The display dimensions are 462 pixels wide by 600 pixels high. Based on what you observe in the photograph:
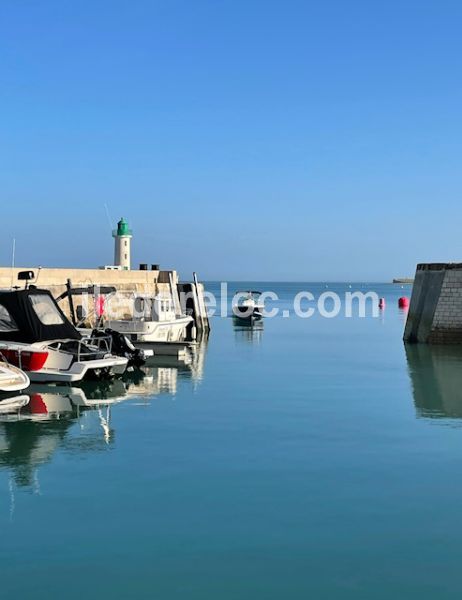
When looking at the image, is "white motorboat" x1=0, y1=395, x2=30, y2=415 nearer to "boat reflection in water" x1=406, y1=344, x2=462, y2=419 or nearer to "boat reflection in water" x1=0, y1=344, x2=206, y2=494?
"boat reflection in water" x1=0, y1=344, x2=206, y2=494

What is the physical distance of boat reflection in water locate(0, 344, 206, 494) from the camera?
536 inches

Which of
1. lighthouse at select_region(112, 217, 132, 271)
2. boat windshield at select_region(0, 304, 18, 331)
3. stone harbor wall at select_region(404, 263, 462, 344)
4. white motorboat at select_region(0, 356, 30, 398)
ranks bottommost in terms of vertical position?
white motorboat at select_region(0, 356, 30, 398)

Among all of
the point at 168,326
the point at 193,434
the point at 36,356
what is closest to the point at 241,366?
the point at 168,326

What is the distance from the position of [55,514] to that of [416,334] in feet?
108

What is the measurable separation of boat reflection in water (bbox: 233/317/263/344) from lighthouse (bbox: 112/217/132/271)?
10.5 metres

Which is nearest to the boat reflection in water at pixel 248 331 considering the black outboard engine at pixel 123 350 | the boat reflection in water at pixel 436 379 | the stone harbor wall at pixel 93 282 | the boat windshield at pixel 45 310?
the stone harbor wall at pixel 93 282

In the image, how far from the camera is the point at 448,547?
931 cm

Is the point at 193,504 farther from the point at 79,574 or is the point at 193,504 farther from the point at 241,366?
the point at 241,366

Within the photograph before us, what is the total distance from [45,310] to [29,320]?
88cm

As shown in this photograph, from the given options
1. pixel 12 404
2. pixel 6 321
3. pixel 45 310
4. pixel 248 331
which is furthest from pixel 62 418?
pixel 248 331

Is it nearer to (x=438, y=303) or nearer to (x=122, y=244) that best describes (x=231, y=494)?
(x=438, y=303)

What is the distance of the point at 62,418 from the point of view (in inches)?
698

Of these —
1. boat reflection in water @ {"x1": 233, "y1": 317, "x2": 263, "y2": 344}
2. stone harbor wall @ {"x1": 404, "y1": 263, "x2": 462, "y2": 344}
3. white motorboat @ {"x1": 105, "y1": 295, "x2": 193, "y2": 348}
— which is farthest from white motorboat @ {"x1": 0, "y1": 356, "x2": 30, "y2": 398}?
boat reflection in water @ {"x1": 233, "y1": 317, "x2": 263, "y2": 344}

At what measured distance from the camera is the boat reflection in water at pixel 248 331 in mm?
46969
